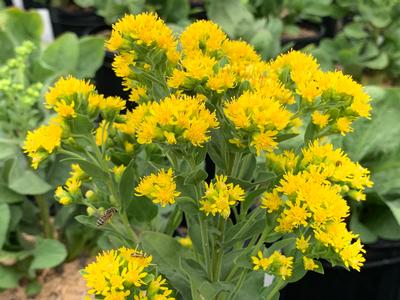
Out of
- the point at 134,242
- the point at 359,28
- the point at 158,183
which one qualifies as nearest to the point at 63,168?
the point at 134,242

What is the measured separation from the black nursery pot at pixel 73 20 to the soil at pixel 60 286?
1.15 meters

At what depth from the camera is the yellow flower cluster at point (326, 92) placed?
56 centimetres

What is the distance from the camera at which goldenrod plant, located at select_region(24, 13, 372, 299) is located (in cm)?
52

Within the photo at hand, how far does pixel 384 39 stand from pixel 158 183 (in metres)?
1.46

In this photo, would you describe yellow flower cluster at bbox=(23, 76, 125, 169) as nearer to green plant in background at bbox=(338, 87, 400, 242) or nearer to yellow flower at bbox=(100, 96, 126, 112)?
yellow flower at bbox=(100, 96, 126, 112)

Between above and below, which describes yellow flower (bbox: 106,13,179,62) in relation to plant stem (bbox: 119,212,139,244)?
above

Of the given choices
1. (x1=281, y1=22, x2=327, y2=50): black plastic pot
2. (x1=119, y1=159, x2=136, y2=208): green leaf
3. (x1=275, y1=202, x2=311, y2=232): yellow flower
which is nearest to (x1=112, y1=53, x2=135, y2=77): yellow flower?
(x1=119, y1=159, x2=136, y2=208): green leaf

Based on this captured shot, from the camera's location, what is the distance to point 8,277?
1071 millimetres

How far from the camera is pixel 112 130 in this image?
2.20ft

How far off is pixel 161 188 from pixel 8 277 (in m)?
0.64

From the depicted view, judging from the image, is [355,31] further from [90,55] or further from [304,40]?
[90,55]

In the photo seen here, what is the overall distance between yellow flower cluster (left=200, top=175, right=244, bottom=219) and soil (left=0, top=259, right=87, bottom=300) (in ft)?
2.22

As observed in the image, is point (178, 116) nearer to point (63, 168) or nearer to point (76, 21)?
point (63, 168)

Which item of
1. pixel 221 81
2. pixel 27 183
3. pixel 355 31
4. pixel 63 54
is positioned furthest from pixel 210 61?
pixel 355 31
